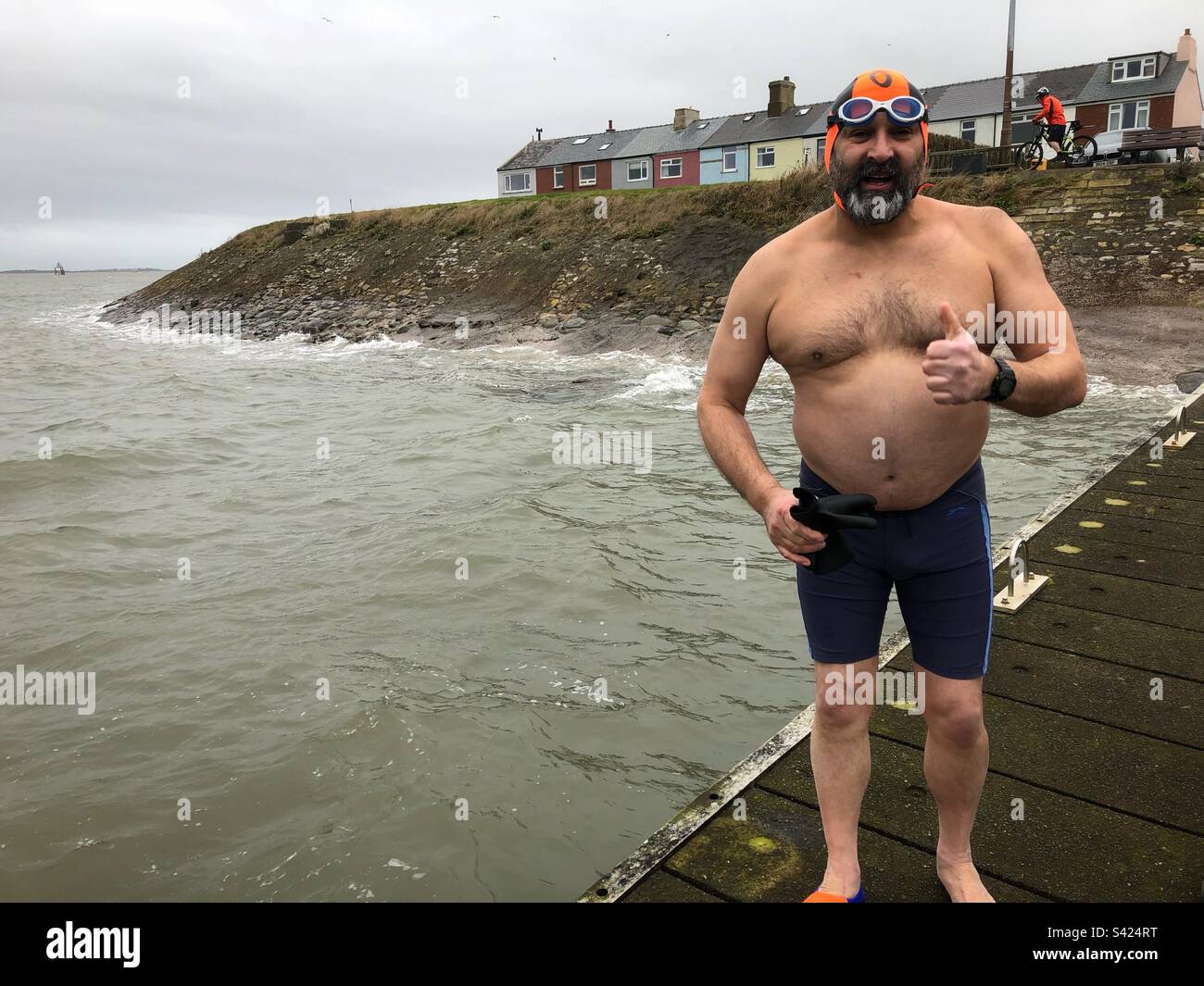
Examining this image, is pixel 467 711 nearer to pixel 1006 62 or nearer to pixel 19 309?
pixel 1006 62

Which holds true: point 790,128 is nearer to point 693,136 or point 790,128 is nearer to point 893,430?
point 693,136

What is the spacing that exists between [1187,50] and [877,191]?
48617 millimetres

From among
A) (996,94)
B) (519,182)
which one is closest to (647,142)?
(519,182)

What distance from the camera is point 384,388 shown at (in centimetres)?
2100

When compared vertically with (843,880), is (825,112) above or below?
above

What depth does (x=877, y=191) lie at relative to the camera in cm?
255

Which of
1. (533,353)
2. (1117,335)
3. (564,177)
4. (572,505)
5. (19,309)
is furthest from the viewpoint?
(19,309)

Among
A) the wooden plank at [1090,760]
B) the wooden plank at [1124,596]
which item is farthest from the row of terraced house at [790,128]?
the wooden plank at [1090,760]

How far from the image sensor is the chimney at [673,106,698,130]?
172 feet

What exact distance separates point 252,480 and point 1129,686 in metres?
10.8

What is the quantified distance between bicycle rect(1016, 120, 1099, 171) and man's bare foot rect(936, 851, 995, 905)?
2541cm

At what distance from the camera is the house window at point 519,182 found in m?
58.3
